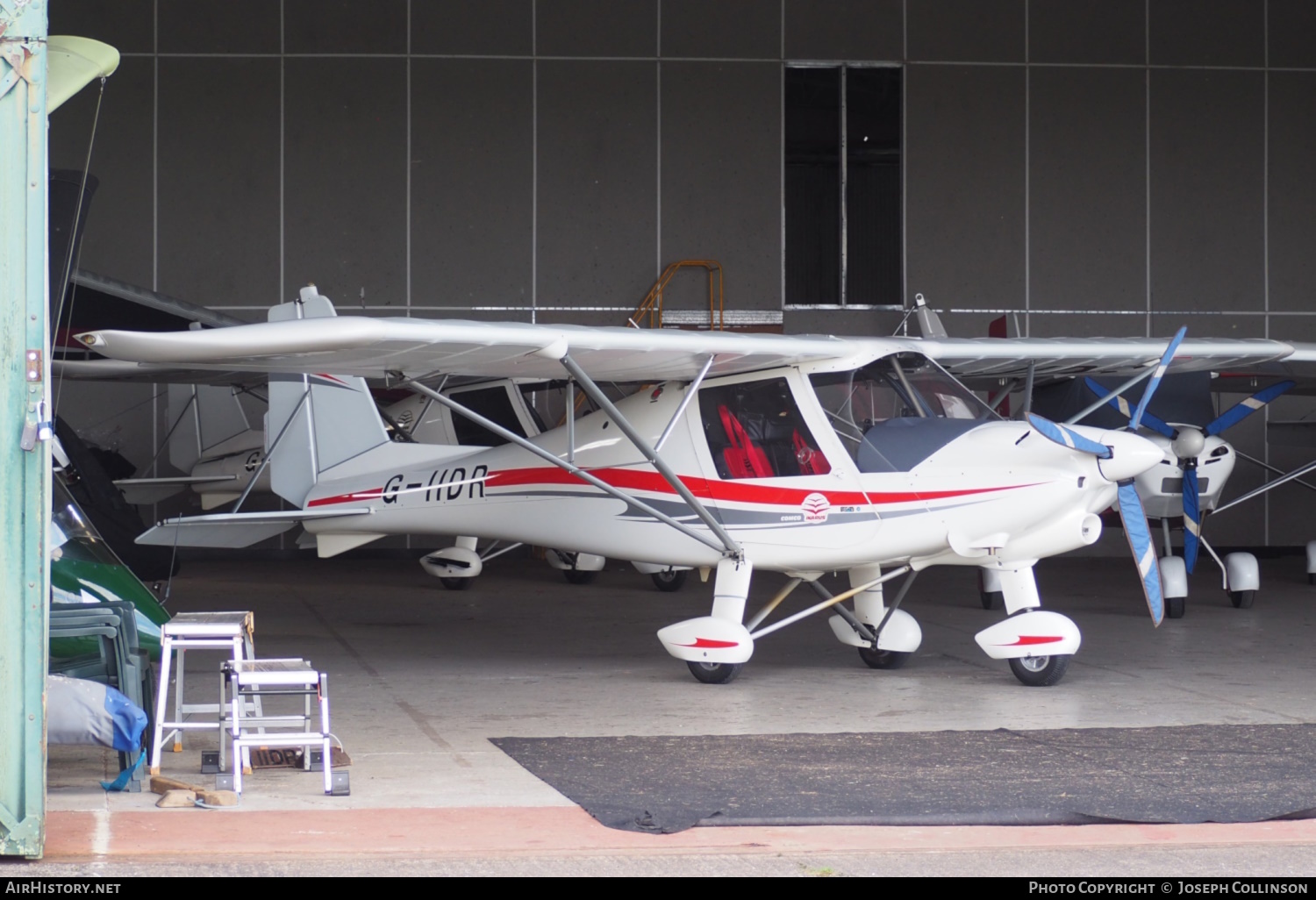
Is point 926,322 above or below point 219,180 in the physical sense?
below

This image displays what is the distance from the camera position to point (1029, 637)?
7.95m

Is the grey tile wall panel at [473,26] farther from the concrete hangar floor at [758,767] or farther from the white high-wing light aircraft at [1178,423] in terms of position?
the concrete hangar floor at [758,767]

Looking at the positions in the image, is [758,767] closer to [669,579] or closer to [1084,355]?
[1084,355]

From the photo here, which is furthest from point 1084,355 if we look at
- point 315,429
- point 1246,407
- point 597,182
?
point 597,182

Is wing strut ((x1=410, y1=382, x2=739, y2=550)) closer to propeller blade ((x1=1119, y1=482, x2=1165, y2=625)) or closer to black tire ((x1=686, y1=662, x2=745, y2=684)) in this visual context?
black tire ((x1=686, y1=662, x2=745, y2=684))

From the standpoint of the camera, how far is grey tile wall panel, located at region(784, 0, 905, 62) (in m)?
19.3

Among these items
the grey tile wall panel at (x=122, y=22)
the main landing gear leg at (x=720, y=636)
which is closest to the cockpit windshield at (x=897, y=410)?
the main landing gear leg at (x=720, y=636)

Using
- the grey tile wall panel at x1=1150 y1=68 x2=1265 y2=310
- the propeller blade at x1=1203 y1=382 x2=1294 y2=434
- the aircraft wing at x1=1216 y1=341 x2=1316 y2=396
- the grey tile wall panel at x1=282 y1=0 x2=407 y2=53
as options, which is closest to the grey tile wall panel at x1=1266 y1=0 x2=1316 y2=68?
the grey tile wall panel at x1=1150 y1=68 x2=1265 y2=310

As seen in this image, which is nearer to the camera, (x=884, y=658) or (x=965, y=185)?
(x=884, y=658)

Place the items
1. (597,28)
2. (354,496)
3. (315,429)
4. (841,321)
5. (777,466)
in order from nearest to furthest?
(777,466) < (354,496) < (315,429) < (597,28) < (841,321)

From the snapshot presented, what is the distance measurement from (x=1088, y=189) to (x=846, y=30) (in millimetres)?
4163

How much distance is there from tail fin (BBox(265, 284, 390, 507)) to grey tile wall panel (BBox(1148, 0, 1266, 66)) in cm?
1385
